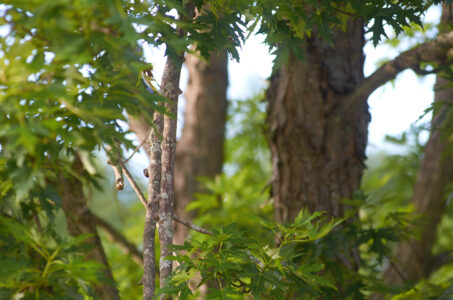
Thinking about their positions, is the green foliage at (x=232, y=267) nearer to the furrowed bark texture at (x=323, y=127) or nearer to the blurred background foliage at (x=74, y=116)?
the blurred background foliage at (x=74, y=116)

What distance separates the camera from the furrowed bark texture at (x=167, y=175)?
116 centimetres

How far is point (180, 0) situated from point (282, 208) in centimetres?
131

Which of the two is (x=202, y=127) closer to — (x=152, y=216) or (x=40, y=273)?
(x=152, y=216)

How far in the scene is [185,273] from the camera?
1088 mm

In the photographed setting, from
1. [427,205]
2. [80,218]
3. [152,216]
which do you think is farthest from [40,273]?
[427,205]

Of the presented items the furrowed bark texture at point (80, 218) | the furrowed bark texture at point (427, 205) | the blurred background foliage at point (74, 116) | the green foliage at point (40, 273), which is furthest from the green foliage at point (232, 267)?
the furrowed bark texture at point (427, 205)

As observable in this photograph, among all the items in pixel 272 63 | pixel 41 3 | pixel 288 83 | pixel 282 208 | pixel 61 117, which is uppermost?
pixel 288 83

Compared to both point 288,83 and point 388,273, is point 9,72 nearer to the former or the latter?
point 288,83

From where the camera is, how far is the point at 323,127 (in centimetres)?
213

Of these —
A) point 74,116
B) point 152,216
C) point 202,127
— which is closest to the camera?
point 74,116

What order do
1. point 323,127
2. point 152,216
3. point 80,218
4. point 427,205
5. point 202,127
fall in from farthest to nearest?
point 202,127
point 427,205
point 323,127
point 80,218
point 152,216

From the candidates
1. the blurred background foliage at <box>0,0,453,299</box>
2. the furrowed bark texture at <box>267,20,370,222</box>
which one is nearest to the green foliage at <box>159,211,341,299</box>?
the blurred background foliage at <box>0,0,453,299</box>

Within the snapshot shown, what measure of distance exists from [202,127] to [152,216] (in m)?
2.73

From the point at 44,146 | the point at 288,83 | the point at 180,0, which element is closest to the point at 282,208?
the point at 288,83
